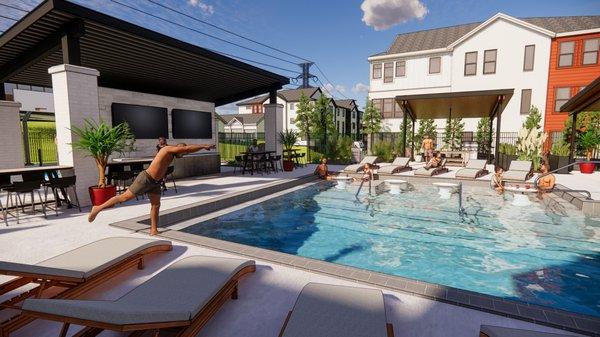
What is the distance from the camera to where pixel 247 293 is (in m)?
3.76

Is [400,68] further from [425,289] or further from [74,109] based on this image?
[425,289]

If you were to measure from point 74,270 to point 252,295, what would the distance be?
200 cm

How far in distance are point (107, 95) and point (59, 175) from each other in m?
5.83

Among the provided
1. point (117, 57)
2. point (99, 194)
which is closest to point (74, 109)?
point (99, 194)

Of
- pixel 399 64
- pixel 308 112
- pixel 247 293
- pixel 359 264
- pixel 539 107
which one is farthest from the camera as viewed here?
pixel 308 112

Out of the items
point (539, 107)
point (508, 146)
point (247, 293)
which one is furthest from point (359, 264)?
point (539, 107)

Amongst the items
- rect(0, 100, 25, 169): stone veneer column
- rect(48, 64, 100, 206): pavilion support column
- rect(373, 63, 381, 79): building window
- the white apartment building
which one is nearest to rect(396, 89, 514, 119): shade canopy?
the white apartment building

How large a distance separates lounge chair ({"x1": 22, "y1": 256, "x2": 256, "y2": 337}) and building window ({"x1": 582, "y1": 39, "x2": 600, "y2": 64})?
3108 cm

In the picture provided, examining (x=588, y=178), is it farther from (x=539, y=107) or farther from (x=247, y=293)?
(x=247, y=293)

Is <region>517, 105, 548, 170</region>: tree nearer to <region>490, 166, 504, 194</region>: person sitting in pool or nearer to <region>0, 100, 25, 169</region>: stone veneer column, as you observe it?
<region>490, 166, 504, 194</region>: person sitting in pool

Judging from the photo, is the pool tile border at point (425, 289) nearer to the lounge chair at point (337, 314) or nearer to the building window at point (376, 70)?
the lounge chair at point (337, 314)

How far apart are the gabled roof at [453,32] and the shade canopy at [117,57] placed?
63.2 feet

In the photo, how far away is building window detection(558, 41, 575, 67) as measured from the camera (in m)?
23.8

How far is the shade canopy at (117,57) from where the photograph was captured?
754 centimetres
